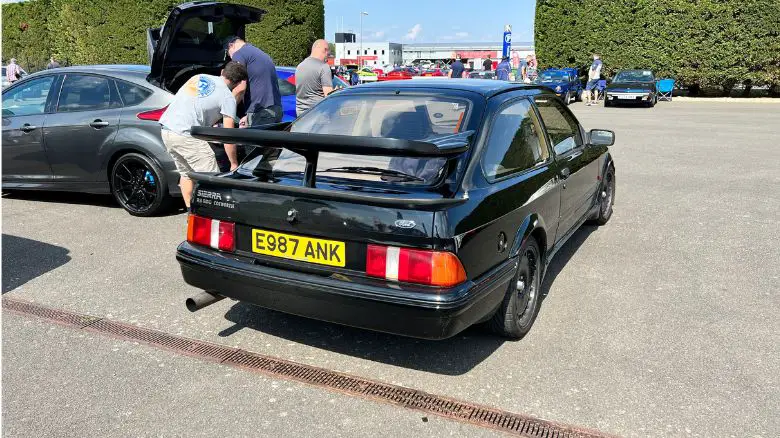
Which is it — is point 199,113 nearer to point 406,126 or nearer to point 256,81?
point 256,81

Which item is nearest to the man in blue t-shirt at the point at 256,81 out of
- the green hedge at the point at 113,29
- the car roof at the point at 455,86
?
the car roof at the point at 455,86

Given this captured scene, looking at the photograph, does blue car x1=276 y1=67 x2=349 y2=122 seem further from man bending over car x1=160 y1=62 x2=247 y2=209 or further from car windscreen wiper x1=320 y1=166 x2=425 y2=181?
car windscreen wiper x1=320 y1=166 x2=425 y2=181

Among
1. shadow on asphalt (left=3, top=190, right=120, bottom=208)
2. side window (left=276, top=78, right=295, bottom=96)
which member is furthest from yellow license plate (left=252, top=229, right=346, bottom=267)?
side window (left=276, top=78, right=295, bottom=96)

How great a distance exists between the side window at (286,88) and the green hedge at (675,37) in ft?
76.0

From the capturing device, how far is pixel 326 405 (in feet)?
10.1

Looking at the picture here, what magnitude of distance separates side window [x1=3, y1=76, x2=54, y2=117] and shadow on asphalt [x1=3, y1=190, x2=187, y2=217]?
1.08 m

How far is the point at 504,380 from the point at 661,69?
27955 millimetres

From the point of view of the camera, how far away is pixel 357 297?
309cm

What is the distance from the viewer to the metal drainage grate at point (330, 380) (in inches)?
115

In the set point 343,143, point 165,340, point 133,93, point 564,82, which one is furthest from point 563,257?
point 564,82

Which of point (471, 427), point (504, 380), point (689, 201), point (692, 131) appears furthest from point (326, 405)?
point (692, 131)

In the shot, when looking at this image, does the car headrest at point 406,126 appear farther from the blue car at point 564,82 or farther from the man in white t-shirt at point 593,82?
the man in white t-shirt at point 593,82

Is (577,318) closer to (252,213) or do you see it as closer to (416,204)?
(416,204)

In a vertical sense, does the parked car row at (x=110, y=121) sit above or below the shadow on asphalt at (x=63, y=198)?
above
